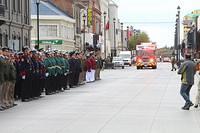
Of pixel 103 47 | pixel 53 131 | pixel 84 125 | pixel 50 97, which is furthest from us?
pixel 103 47

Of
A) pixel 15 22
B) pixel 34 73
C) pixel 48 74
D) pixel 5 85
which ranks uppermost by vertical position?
pixel 15 22

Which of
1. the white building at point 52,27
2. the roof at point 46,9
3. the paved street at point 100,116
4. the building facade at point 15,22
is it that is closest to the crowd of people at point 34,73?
the paved street at point 100,116

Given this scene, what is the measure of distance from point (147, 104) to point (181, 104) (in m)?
1.23

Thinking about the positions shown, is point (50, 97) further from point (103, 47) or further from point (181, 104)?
point (103, 47)

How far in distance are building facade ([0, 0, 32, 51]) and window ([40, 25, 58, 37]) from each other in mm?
22024

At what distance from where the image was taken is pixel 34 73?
22.6 meters

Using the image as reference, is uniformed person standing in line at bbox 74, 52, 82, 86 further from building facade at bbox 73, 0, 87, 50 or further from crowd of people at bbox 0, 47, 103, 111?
building facade at bbox 73, 0, 87, 50

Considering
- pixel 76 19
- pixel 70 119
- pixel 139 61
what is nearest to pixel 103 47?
pixel 76 19

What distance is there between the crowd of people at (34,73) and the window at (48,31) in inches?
1995

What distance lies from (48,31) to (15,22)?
29832 millimetres

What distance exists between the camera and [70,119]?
15.9 metres

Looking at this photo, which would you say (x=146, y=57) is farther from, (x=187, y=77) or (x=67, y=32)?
(x=187, y=77)

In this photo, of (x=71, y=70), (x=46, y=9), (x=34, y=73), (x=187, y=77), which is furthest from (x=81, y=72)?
(x=46, y=9)

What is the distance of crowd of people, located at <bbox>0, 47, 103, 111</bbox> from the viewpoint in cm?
1938
